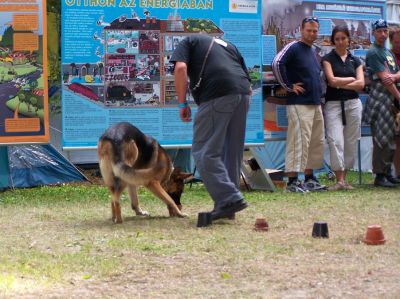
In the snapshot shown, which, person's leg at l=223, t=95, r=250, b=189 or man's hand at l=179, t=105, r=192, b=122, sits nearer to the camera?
man's hand at l=179, t=105, r=192, b=122

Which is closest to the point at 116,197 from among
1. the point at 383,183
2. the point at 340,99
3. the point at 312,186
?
the point at 312,186

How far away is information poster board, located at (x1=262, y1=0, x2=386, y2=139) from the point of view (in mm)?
9836

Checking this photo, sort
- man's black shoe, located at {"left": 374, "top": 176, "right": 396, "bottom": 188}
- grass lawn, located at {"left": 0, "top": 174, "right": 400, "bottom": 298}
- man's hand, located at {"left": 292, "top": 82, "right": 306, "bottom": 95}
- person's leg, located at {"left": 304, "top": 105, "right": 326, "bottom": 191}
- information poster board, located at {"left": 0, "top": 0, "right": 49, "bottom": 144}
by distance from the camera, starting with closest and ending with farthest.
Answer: grass lawn, located at {"left": 0, "top": 174, "right": 400, "bottom": 298}, information poster board, located at {"left": 0, "top": 0, "right": 49, "bottom": 144}, man's hand, located at {"left": 292, "top": 82, "right": 306, "bottom": 95}, person's leg, located at {"left": 304, "top": 105, "right": 326, "bottom": 191}, man's black shoe, located at {"left": 374, "top": 176, "right": 396, "bottom": 188}

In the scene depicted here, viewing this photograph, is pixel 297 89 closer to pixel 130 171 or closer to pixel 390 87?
pixel 390 87

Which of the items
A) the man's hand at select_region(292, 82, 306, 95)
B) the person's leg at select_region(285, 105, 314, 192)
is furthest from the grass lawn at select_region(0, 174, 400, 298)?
the man's hand at select_region(292, 82, 306, 95)

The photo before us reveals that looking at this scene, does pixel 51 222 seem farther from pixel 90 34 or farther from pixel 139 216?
pixel 90 34

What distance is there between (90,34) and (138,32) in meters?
0.56

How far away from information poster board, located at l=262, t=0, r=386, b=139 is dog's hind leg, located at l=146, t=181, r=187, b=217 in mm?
2757

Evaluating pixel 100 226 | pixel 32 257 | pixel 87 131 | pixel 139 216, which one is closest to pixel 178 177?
pixel 139 216

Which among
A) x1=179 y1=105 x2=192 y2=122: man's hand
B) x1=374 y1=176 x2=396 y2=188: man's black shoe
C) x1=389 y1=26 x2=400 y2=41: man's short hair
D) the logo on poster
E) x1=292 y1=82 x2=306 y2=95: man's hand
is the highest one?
the logo on poster

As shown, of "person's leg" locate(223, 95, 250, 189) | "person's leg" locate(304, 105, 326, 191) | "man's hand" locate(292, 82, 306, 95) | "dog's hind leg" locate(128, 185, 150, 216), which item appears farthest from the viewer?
"person's leg" locate(304, 105, 326, 191)

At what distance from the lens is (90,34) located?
29.0 ft

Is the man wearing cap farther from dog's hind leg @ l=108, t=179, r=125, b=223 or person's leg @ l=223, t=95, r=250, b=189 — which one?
dog's hind leg @ l=108, t=179, r=125, b=223

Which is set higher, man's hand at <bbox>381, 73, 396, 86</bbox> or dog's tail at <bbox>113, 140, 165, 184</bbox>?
man's hand at <bbox>381, 73, 396, 86</bbox>
